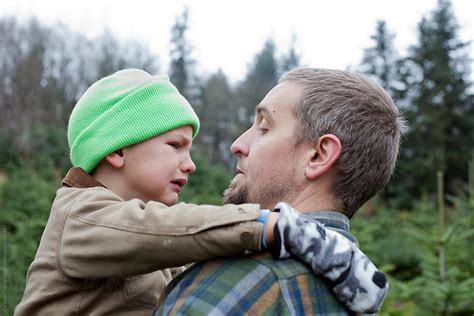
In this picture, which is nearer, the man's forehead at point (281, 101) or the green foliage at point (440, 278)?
the man's forehead at point (281, 101)

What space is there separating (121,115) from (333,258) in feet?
3.35

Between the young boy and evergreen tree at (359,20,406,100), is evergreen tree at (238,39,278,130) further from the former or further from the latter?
the young boy

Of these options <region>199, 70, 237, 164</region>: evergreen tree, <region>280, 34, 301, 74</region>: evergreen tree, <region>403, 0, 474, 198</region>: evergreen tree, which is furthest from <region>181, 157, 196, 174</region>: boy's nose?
<region>280, 34, 301, 74</region>: evergreen tree

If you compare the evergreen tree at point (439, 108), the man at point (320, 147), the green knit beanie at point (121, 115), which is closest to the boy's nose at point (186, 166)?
the green knit beanie at point (121, 115)

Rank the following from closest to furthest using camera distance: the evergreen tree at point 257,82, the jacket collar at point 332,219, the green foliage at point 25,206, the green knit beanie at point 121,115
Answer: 1. the jacket collar at point 332,219
2. the green knit beanie at point 121,115
3. the green foliage at point 25,206
4. the evergreen tree at point 257,82

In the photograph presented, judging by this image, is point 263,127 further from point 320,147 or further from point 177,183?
point 177,183

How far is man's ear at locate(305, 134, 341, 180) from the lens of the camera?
73.4 inches

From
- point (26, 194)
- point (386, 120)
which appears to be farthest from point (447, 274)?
point (26, 194)

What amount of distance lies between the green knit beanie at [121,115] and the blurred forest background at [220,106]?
10.8 metres

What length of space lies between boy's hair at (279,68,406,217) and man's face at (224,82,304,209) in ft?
0.13

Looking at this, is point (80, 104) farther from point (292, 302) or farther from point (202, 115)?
point (202, 115)

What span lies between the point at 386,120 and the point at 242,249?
80cm

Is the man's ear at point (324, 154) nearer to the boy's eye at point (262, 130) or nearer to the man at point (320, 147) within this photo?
the man at point (320, 147)

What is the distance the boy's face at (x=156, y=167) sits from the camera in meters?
2.11
